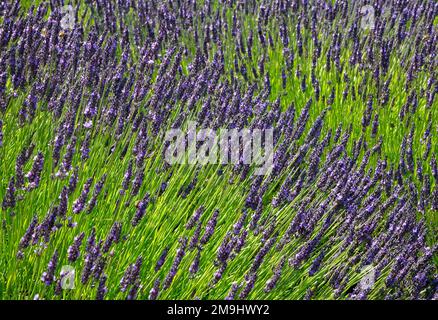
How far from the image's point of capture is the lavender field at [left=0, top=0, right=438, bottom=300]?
95.2 inches

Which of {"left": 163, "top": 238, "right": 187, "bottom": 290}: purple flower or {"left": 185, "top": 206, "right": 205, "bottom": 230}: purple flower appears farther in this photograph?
{"left": 185, "top": 206, "right": 205, "bottom": 230}: purple flower

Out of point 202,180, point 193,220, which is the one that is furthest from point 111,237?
point 202,180

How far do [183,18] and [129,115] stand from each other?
1794mm

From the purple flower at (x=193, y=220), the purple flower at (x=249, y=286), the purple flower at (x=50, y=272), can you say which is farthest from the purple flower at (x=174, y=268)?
the purple flower at (x=50, y=272)

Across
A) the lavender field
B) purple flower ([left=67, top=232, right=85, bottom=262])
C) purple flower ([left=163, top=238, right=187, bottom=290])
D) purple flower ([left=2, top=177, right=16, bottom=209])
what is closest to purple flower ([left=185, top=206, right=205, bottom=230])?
the lavender field

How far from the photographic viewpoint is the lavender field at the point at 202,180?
2.42 meters

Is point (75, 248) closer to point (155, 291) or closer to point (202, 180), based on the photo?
point (155, 291)

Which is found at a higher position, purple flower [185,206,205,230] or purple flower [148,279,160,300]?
purple flower [185,206,205,230]

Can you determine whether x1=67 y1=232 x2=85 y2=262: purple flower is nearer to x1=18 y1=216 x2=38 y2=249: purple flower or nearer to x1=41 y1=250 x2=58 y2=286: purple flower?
x1=41 y1=250 x2=58 y2=286: purple flower

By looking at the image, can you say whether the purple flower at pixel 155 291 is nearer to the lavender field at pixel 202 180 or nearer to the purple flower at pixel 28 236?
the lavender field at pixel 202 180

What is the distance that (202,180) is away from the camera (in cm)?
309

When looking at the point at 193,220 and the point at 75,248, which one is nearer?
the point at 75,248
